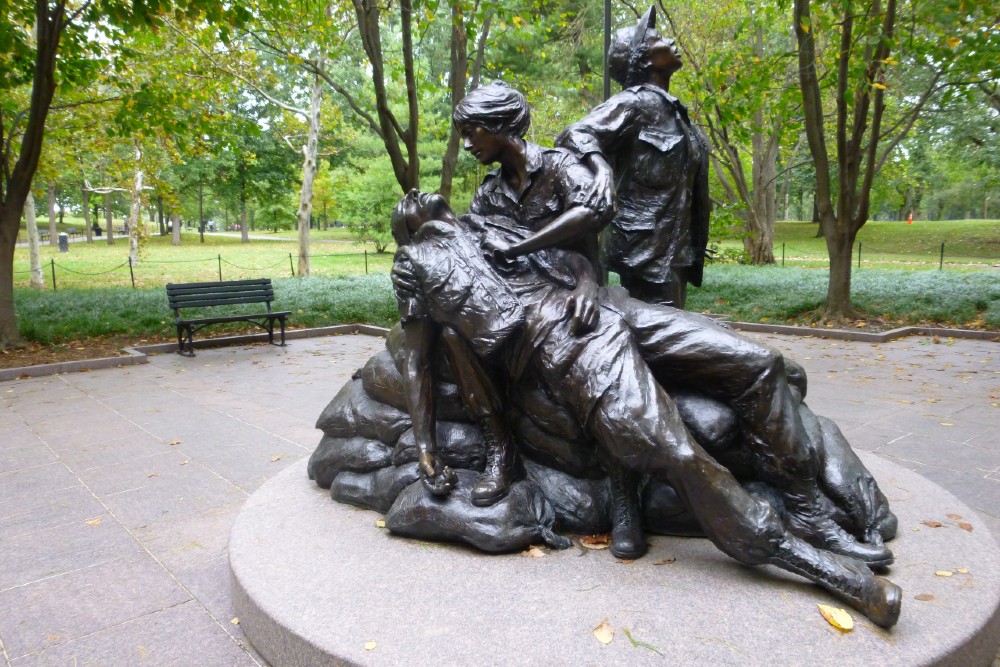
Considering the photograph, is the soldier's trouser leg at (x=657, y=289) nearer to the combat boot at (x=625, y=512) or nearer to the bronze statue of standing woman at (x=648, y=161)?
the bronze statue of standing woman at (x=648, y=161)

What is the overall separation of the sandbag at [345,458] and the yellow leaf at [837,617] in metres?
1.96

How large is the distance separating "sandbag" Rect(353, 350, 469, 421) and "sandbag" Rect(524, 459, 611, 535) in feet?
1.70

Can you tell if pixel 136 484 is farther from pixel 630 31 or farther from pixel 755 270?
pixel 755 270

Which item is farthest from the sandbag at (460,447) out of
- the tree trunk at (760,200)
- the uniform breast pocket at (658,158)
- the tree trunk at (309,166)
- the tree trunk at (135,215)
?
the tree trunk at (135,215)

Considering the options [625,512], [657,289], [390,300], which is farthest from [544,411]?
[390,300]

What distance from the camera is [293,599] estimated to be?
2496 millimetres

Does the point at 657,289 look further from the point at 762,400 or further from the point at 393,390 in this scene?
the point at 393,390

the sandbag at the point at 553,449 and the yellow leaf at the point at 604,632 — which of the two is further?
the sandbag at the point at 553,449

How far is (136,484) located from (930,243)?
110 ft

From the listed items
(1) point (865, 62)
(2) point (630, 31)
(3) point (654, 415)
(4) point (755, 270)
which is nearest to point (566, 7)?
(4) point (755, 270)

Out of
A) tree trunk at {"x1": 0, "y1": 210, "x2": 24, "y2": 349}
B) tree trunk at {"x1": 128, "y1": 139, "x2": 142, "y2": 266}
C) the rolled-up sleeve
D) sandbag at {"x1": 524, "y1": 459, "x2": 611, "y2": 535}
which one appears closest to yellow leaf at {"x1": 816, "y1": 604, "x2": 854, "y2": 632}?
sandbag at {"x1": 524, "y1": 459, "x2": 611, "y2": 535}

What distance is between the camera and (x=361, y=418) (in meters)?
3.51

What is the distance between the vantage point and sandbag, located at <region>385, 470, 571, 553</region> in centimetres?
280

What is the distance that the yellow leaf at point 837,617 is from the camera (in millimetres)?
2201
